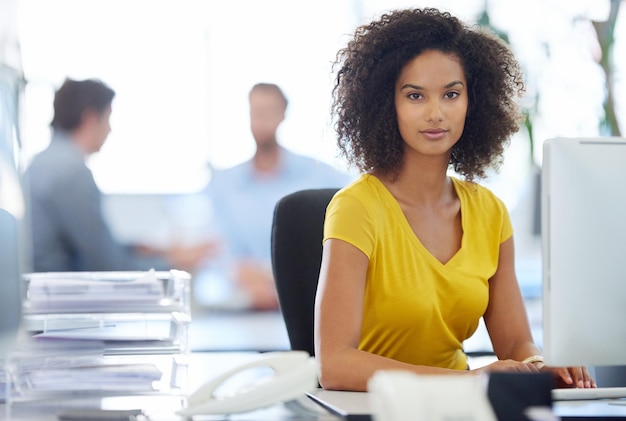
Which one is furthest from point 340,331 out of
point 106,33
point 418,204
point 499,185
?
point 106,33

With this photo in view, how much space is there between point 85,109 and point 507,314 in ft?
6.80

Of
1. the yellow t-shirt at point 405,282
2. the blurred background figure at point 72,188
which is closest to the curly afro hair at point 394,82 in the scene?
the yellow t-shirt at point 405,282

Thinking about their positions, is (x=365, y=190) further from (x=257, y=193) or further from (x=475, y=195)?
(x=257, y=193)

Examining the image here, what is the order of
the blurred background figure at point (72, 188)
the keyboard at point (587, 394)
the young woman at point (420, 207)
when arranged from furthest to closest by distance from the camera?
the blurred background figure at point (72, 188), the young woman at point (420, 207), the keyboard at point (587, 394)

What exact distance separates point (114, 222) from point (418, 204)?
9.65 ft

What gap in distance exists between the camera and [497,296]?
184 cm

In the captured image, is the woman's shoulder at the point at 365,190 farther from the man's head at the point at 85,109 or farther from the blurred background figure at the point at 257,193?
the blurred background figure at the point at 257,193

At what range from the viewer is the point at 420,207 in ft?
5.93

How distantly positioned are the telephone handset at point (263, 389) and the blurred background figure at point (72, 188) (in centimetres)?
219

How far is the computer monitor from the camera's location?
118 cm

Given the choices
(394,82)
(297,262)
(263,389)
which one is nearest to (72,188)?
(297,262)

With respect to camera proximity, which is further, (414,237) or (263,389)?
(414,237)

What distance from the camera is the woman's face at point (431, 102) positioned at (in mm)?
1743

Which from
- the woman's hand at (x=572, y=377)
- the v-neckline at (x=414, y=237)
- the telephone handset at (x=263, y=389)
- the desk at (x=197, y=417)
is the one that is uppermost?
the v-neckline at (x=414, y=237)
